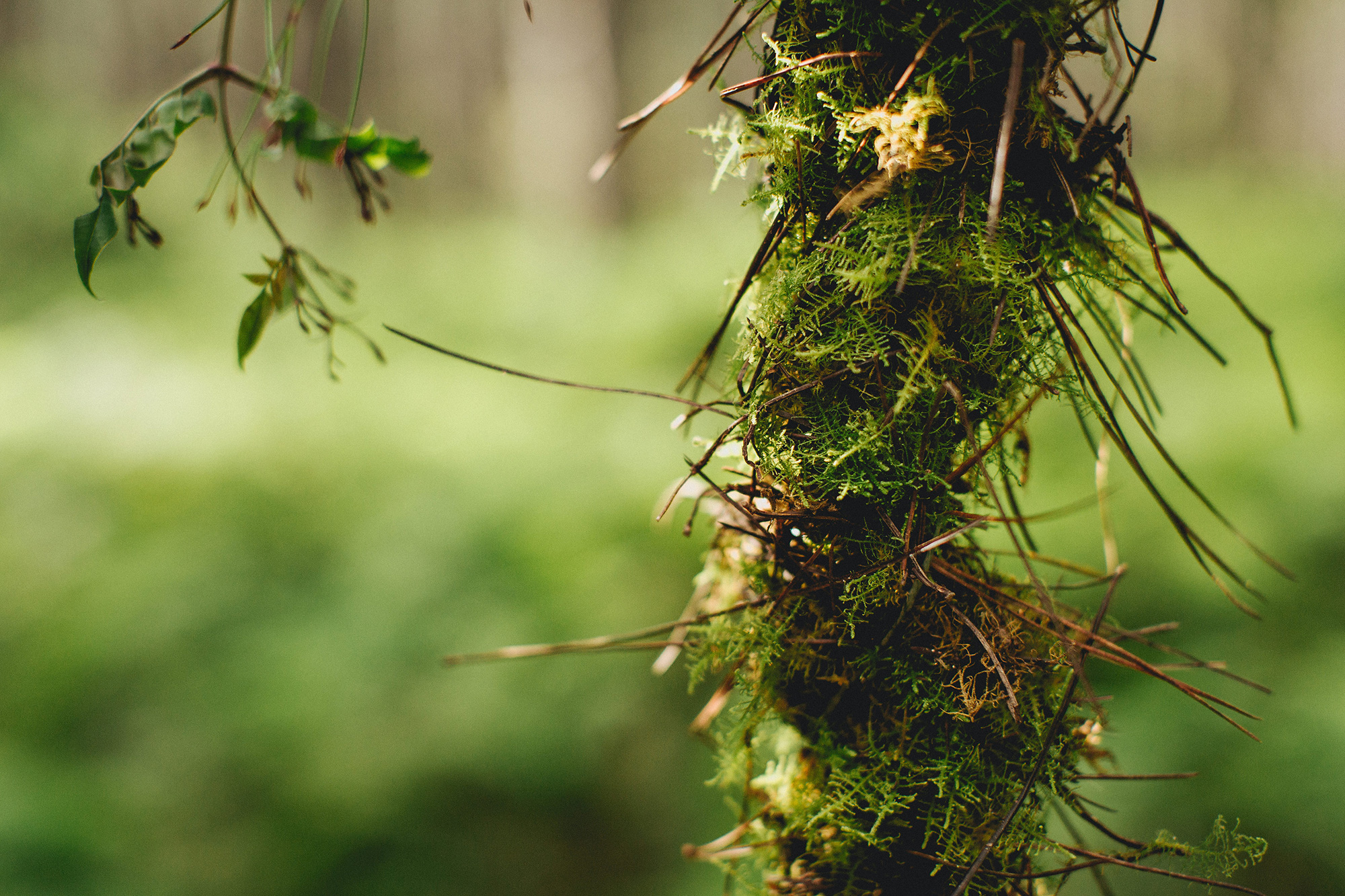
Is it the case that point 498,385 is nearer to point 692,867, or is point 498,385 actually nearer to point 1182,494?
point 692,867

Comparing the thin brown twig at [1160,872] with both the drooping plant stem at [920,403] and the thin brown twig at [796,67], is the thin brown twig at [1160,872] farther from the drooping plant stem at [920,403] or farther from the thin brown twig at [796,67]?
the thin brown twig at [796,67]

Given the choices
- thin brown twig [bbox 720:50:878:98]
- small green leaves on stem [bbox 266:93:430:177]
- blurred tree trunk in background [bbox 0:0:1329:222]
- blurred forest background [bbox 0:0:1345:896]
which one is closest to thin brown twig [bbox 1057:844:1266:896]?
thin brown twig [bbox 720:50:878:98]

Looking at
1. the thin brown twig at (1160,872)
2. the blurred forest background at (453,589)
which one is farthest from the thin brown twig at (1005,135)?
the blurred forest background at (453,589)

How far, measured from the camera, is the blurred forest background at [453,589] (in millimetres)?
1862

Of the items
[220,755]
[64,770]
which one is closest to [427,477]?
[220,755]

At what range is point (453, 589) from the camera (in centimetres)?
226

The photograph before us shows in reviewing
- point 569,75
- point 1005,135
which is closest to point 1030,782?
point 1005,135

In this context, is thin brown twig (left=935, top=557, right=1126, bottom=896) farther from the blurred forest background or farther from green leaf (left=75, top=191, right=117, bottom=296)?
the blurred forest background

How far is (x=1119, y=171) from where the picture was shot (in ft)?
1.33

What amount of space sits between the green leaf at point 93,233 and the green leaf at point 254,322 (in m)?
0.09

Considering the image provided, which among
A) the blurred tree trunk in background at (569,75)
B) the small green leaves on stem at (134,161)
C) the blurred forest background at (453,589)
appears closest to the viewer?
the small green leaves on stem at (134,161)

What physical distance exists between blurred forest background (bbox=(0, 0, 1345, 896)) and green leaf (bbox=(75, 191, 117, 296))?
115 cm

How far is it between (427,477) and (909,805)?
247 cm

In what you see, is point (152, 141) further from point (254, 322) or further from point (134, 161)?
point (254, 322)
